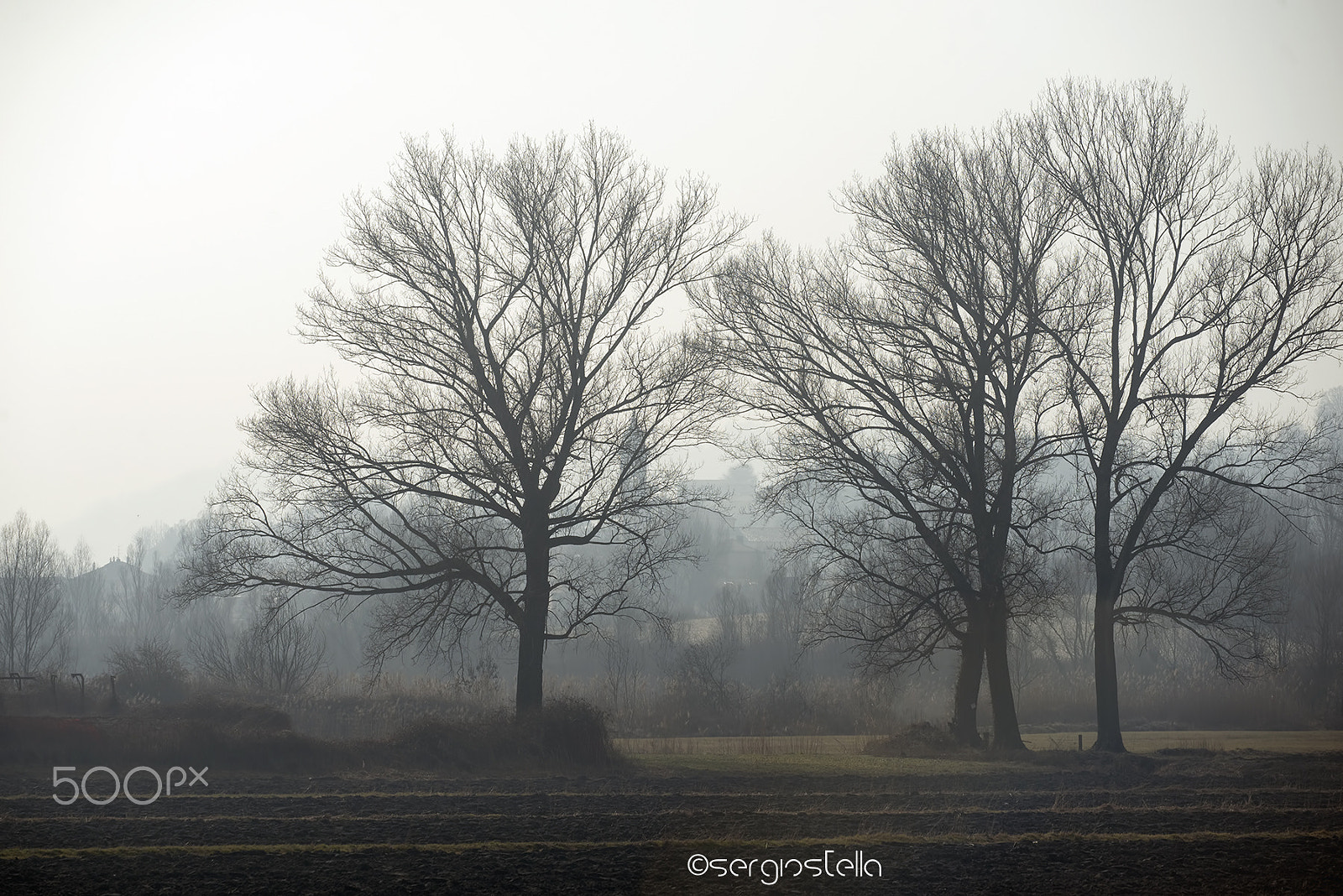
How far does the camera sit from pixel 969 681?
2400cm

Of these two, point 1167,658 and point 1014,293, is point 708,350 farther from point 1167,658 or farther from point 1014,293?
point 1167,658

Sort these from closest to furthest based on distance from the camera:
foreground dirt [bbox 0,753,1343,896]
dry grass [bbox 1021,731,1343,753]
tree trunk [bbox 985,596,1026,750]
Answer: foreground dirt [bbox 0,753,1343,896]
tree trunk [bbox 985,596,1026,750]
dry grass [bbox 1021,731,1343,753]

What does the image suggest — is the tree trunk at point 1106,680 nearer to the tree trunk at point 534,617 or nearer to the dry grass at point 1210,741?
the dry grass at point 1210,741

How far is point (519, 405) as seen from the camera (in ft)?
74.8

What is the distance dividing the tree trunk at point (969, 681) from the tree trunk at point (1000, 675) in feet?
0.82

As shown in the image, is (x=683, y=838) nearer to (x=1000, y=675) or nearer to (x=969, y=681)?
(x=1000, y=675)

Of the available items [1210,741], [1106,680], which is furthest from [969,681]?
[1210,741]

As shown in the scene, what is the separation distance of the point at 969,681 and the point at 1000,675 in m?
1.01

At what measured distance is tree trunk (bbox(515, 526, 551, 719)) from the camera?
2250cm

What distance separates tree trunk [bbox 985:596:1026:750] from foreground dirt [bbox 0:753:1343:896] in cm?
644

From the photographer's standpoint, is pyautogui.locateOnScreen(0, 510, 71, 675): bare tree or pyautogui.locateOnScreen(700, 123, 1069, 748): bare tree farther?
pyautogui.locateOnScreen(0, 510, 71, 675): bare tree

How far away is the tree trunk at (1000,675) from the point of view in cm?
2277

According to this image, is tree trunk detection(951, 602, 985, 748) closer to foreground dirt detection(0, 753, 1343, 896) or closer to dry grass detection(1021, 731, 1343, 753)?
dry grass detection(1021, 731, 1343, 753)

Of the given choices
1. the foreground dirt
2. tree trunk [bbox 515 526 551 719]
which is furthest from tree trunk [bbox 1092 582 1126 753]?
tree trunk [bbox 515 526 551 719]
